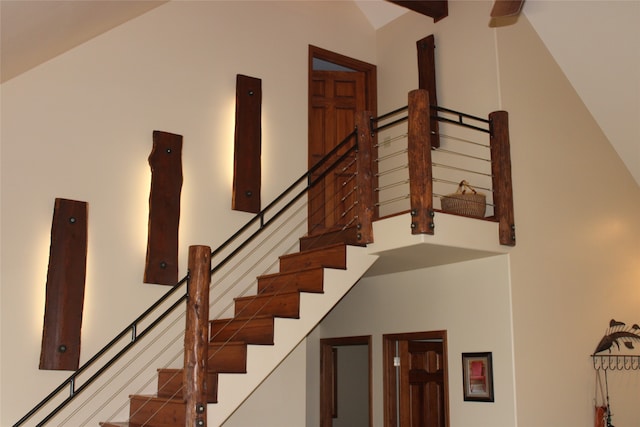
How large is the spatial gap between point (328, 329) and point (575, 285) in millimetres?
2633

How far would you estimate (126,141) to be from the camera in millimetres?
6180

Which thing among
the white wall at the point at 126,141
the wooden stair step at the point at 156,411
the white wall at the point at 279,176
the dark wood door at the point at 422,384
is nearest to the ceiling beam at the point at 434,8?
the white wall at the point at 279,176

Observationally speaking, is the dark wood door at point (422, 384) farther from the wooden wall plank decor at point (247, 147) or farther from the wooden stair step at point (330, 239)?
the wooden wall plank decor at point (247, 147)

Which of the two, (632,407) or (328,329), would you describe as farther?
(328,329)

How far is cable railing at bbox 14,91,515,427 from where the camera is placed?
5496mm

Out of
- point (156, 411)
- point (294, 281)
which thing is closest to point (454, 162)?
point (294, 281)

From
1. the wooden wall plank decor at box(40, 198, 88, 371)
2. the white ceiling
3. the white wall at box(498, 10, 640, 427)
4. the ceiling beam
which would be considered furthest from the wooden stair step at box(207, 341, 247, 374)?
the ceiling beam

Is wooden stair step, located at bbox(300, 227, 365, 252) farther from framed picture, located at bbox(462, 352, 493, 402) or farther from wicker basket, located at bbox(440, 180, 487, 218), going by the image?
framed picture, located at bbox(462, 352, 493, 402)

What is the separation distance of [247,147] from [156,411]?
2.71 m

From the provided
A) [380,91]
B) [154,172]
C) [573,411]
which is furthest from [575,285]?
[154,172]

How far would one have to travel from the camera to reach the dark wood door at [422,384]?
6.79 meters

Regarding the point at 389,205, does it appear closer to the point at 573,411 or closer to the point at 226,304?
the point at 226,304

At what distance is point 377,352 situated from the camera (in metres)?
7.09

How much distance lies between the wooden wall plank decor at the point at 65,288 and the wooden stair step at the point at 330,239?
208 centimetres
